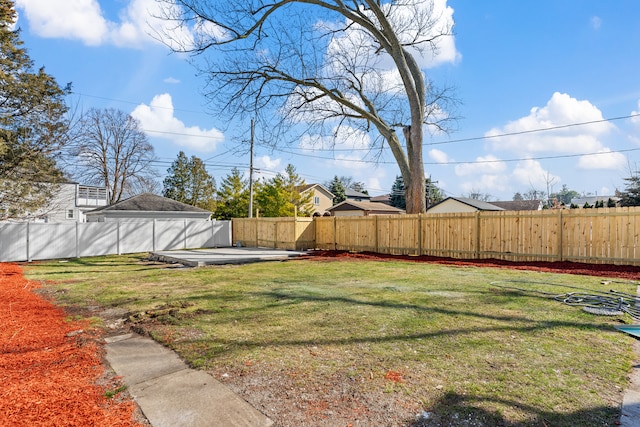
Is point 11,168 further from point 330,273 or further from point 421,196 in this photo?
point 421,196

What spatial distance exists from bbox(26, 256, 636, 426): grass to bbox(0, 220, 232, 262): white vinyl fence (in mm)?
8455

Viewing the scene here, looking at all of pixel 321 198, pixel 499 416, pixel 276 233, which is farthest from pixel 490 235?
pixel 321 198

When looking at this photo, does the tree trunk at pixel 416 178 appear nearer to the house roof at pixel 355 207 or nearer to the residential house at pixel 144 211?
the residential house at pixel 144 211

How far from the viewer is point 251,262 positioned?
472 inches

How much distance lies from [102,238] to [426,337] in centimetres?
1572

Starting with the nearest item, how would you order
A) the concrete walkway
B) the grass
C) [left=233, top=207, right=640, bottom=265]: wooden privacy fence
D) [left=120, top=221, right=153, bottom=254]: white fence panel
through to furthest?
the concrete walkway, the grass, [left=233, top=207, right=640, bottom=265]: wooden privacy fence, [left=120, top=221, right=153, bottom=254]: white fence panel

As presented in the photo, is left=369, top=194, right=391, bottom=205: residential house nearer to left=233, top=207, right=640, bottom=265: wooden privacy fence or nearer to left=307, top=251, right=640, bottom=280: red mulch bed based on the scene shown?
left=233, top=207, right=640, bottom=265: wooden privacy fence

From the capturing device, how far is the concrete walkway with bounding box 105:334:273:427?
2.19 metres

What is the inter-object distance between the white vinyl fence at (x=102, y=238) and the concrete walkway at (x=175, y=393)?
13.2 metres

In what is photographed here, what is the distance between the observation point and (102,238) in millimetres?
15227

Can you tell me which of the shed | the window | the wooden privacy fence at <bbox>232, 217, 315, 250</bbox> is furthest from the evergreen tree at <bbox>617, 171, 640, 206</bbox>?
the window

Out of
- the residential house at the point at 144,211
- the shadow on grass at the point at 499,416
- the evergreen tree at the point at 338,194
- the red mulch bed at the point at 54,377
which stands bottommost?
the red mulch bed at the point at 54,377

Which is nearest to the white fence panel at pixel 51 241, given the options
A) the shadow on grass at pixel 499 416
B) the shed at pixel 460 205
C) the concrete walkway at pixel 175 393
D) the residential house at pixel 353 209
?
the concrete walkway at pixel 175 393

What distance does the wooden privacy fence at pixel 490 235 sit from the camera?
8.92 meters
